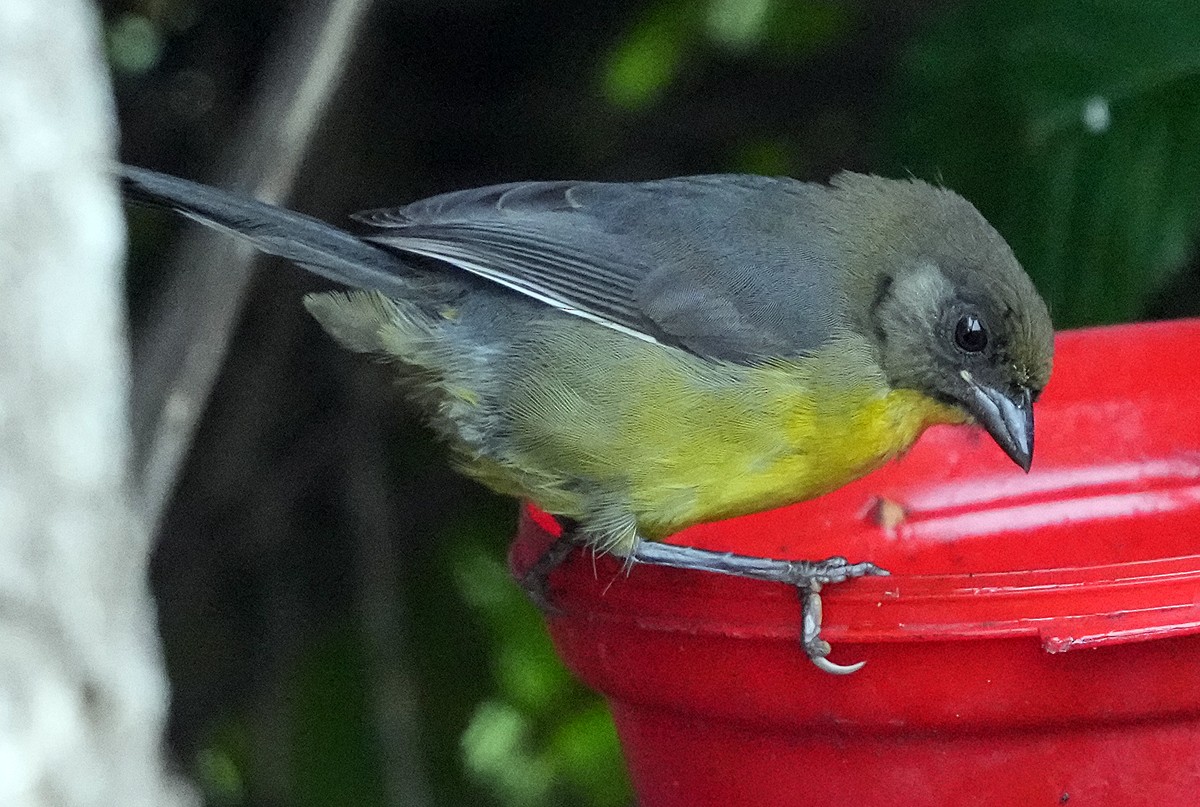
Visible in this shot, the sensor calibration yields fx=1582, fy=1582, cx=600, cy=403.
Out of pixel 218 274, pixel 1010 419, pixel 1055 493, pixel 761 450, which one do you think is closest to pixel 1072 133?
pixel 1055 493

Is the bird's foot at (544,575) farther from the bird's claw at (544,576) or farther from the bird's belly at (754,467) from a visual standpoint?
the bird's belly at (754,467)

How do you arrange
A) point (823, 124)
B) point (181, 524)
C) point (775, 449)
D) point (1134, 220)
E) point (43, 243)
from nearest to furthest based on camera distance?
point (43, 243)
point (775, 449)
point (1134, 220)
point (181, 524)
point (823, 124)

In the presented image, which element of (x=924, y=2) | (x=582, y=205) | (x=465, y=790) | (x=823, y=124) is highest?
(x=924, y=2)

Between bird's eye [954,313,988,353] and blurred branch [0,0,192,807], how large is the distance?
4.24ft

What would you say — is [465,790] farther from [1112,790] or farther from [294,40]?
[1112,790]

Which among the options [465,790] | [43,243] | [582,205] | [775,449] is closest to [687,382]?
[775,449]

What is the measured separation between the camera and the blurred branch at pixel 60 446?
1.38 metres

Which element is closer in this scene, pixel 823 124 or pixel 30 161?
pixel 30 161

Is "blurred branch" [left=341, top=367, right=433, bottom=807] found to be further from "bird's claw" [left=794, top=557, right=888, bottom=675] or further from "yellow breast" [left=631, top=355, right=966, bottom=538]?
"bird's claw" [left=794, top=557, right=888, bottom=675]

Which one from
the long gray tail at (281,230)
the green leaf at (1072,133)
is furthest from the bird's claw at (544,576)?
the green leaf at (1072,133)

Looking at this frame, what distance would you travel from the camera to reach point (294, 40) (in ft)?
8.80

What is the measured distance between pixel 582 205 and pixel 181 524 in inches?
58.9

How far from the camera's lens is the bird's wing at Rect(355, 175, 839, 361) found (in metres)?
2.38

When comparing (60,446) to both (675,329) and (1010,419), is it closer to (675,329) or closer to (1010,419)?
(675,329)
